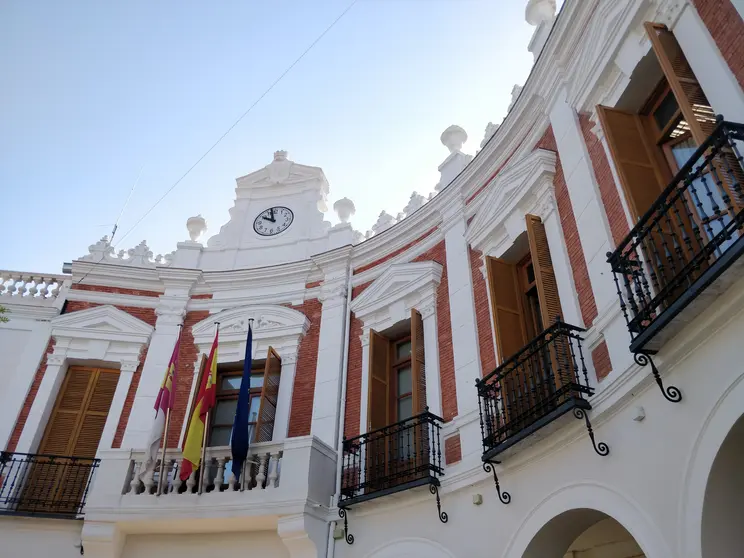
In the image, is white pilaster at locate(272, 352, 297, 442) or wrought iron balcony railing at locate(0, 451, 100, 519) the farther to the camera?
white pilaster at locate(272, 352, 297, 442)

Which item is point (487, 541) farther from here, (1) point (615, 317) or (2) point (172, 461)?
(2) point (172, 461)

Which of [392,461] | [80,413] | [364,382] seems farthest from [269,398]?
[80,413]

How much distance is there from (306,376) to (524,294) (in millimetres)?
4242

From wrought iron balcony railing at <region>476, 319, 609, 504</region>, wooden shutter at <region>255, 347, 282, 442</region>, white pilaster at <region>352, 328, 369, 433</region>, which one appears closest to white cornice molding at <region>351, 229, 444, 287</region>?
white pilaster at <region>352, 328, 369, 433</region>

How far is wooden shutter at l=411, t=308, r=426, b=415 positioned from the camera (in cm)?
942

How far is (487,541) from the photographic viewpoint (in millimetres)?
7281

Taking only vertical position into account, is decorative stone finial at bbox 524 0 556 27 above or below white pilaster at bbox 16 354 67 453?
above

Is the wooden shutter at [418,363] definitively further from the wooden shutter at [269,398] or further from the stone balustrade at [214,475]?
the wooden shutter at [269,398]

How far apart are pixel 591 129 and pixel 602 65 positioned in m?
0.70

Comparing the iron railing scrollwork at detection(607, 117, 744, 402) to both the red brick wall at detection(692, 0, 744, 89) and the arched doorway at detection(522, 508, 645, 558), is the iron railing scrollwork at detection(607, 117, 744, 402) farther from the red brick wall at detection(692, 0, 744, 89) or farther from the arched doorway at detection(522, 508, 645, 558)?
the arched doorway at detection(522, 508, 645, 558)

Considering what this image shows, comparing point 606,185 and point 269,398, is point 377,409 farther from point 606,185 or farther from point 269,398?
point 606,185

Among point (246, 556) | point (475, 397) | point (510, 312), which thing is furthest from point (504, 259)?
point (246, 556)

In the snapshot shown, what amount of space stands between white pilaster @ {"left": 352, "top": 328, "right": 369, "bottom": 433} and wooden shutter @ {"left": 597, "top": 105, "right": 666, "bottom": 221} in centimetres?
522

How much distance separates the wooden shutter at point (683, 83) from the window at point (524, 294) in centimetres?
254
